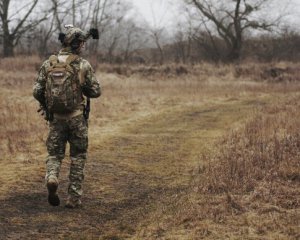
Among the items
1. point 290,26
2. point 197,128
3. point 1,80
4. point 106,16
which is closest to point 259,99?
point 197,128

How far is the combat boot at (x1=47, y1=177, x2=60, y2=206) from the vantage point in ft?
18.2

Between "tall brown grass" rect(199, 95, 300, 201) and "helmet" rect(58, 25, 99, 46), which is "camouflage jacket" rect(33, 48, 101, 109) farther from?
"tall brown grass" rect(199, 95, 300, 201)

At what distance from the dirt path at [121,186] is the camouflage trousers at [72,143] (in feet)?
1.05

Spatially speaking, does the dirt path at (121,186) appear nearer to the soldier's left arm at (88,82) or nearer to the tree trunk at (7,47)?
the soldier's left arm at (88,82)

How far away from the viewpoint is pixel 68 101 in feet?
18.8

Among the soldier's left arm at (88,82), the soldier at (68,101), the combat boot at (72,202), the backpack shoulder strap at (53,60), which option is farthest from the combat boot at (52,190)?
the backpack shoulder strap at (53,60)

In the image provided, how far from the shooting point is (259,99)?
17969 millimetres

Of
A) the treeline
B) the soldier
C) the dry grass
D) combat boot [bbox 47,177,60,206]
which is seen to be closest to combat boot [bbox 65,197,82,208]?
the soldier

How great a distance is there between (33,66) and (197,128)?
1567 cm

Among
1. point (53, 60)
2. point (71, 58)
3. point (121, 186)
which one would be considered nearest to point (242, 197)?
point (121, 186)

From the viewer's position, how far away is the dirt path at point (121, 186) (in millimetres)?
5250

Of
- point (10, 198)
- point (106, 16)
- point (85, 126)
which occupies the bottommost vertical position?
point (10, 198)

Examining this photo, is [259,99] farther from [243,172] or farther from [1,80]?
[243,172]

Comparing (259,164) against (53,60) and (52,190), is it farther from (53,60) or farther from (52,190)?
(53,60)
